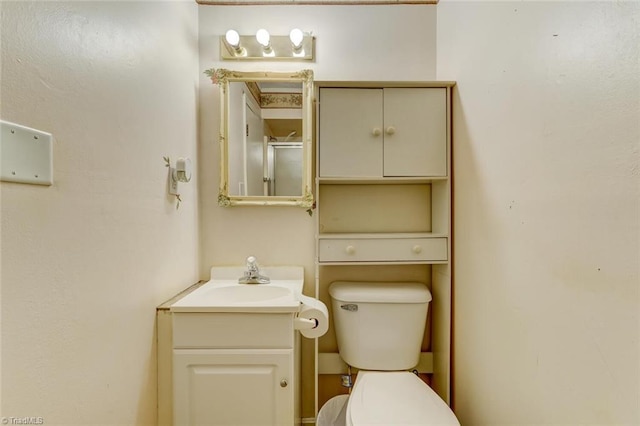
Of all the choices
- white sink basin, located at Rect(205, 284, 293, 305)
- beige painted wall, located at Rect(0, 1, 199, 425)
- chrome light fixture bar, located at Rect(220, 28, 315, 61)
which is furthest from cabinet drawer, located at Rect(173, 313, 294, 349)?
chrome light fixture bar, located at Rect(220, 28, 315, 61)

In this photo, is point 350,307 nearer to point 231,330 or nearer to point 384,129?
point 231,330

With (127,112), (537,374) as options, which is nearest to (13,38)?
(127,112)

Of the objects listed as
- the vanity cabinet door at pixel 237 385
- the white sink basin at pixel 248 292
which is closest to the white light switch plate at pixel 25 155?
the vanity cabinet door at pixel 237 385

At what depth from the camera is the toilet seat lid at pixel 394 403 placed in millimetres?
928

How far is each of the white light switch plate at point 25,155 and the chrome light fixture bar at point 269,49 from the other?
1.09 metres

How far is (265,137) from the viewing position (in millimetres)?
1463

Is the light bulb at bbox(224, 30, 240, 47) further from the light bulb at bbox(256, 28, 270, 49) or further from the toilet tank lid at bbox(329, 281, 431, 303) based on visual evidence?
the toilet tank lid at bbox(329, 281, 431, 303)

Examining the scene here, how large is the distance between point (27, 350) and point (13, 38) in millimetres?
602

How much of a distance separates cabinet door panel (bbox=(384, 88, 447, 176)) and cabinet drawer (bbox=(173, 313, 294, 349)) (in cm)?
82

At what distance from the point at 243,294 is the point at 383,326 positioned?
66cm

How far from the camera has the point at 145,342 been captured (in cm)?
97

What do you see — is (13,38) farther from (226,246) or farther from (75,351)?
(226,246)

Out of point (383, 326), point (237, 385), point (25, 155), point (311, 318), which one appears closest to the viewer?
point (25, 155)

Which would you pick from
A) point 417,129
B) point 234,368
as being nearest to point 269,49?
point 417,129
